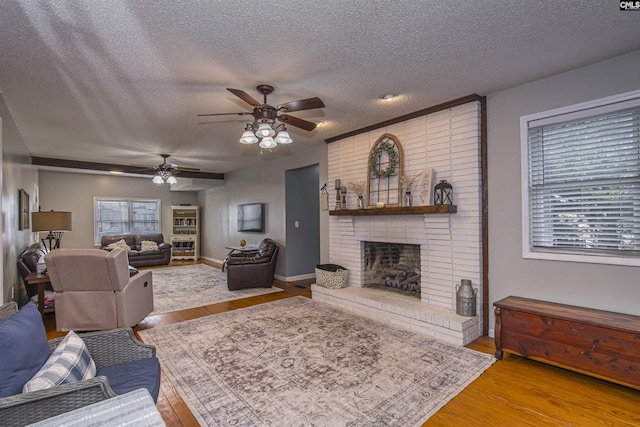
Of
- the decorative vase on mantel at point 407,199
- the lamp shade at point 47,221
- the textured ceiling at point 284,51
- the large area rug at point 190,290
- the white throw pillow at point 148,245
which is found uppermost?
the textured ceiling at point 284,51

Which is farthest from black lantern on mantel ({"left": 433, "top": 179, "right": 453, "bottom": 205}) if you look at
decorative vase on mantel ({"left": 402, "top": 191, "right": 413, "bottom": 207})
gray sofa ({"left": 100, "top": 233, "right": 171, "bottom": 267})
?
gray sofa ({"left": 100, "top": 233, "right": 171, "bottom": 267})

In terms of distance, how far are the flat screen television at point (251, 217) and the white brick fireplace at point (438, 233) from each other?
120 inches

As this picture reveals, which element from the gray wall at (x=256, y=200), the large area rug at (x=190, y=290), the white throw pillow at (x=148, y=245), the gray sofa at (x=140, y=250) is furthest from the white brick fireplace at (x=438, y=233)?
the white throw pillow at (x=148, y=245)

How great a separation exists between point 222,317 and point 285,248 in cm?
248

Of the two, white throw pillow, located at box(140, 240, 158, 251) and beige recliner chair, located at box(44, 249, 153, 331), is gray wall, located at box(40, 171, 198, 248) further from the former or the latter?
beige recliner chair, located at box(44, 249, 153, 331)

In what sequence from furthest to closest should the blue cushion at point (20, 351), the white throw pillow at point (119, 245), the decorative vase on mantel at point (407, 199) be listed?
the white throw pillow at point (119, 245) → the decorative vase on mantel at point (407, 199) → the blue cushion at point (20, 351)

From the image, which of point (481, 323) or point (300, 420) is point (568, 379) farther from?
point (300, 420)

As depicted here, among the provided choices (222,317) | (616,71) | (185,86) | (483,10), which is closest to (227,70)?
(185,86)

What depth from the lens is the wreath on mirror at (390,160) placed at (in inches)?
164

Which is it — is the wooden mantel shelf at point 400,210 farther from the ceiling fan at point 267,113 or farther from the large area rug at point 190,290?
the large area rug at point 190,290

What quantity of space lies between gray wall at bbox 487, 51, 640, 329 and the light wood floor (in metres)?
0.65

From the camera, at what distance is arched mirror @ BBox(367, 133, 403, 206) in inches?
163

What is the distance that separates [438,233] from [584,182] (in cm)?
143

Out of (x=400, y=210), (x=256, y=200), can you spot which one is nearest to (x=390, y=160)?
(x=400, y=210)
